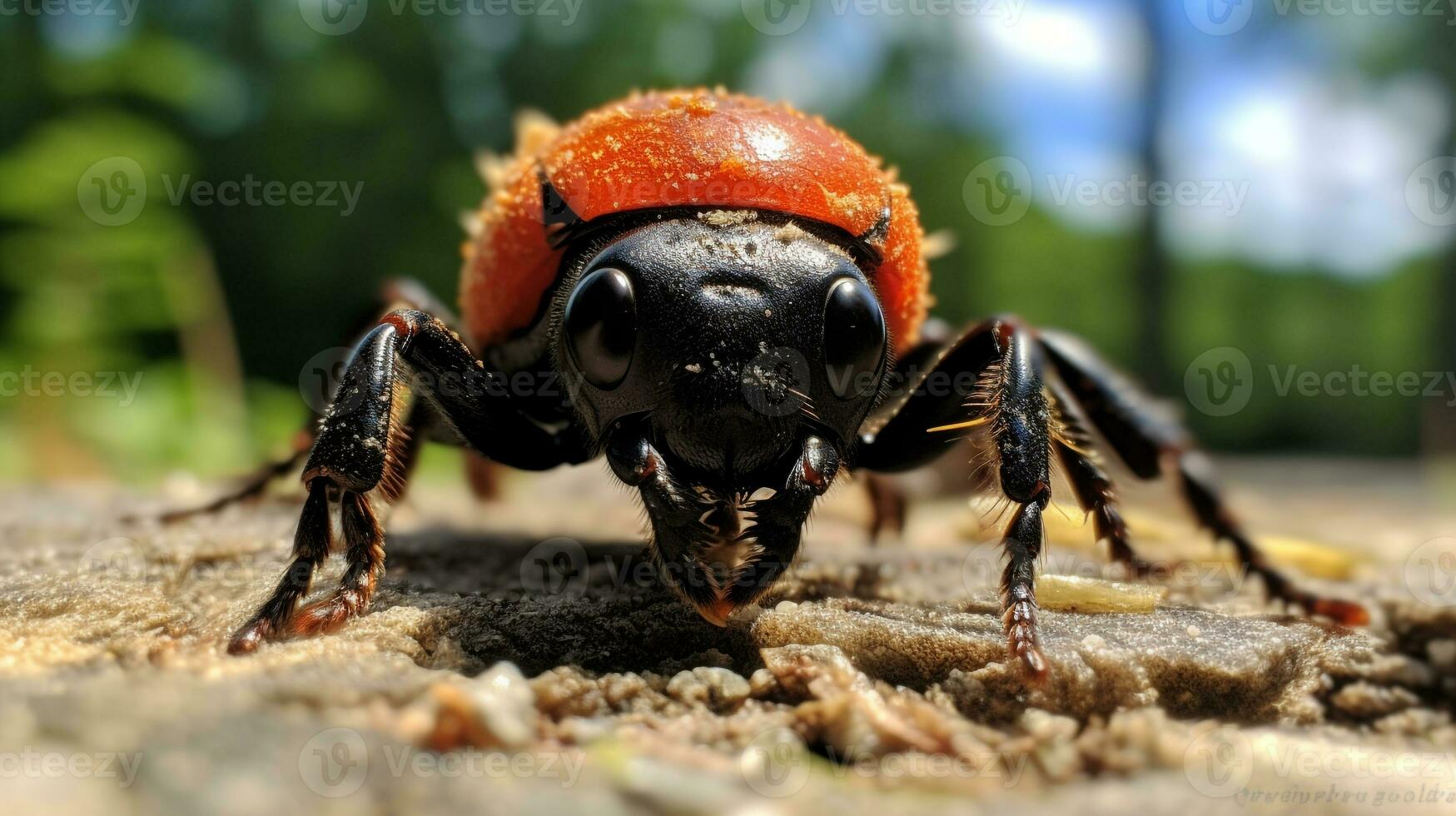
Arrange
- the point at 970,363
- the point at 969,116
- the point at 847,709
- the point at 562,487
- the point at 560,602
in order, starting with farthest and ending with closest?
the point at 969,116
the point at 562,487
the point at 970,363
the point at 560,602
the point at 847,709

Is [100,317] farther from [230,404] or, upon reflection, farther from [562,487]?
A: [562,487]

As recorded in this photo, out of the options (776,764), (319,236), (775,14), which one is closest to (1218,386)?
(775,14)

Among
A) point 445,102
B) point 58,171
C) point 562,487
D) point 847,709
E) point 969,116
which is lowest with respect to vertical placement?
point 562,487

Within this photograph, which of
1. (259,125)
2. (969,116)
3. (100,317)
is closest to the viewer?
(100,317)

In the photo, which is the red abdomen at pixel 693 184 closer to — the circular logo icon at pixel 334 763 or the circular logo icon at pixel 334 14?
the circular logo icon at pixel 334 763

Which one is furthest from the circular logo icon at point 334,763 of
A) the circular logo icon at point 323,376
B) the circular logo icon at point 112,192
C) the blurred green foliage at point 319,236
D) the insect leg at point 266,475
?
the circular logo icon at point 112,192

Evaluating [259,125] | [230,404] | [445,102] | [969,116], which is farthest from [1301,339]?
[230,404]

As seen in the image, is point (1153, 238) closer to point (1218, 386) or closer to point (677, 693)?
point (1218, 386)
